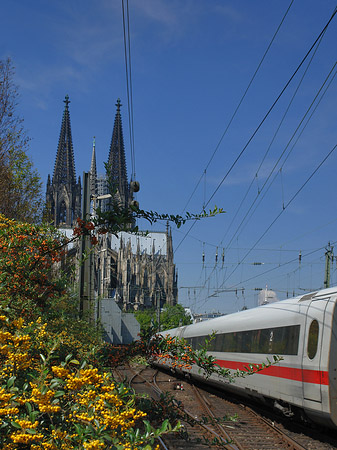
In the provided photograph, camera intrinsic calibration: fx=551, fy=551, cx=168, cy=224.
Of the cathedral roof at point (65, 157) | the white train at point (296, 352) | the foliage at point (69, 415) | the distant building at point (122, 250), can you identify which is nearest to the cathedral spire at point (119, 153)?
the distant building at point (122, 250)

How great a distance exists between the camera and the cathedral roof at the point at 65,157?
120 metres

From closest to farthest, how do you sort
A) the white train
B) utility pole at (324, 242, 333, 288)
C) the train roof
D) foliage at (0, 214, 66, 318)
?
1. foliage at (0, 214, 66, 318)
2. the white train
3. the train roof
4. utility pole at (324, 242, 333, 288)

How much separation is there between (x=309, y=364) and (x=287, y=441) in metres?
1.58

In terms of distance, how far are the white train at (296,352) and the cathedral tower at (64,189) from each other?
97268 millimetres

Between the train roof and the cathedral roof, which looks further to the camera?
the cathedral roof

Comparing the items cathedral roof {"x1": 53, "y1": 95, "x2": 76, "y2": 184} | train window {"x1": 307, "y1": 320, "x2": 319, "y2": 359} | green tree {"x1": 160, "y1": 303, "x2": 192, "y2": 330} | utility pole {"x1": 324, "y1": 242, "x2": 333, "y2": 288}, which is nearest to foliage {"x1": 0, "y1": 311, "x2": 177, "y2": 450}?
train window {"x1": 307, "y1": 320, "x2": 319, "y2": 359}

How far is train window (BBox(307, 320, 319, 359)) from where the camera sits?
36.3ft

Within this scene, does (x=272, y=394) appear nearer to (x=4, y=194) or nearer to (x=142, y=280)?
(x=4, y=194)

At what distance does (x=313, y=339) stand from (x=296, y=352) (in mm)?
914

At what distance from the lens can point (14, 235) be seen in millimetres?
7824

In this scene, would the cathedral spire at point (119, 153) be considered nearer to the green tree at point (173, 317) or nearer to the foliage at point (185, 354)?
the green tree at point (173, 317)

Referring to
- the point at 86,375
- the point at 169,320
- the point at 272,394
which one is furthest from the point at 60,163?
the point at 86,375

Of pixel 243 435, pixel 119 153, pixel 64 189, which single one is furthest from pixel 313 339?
pixel 119 153

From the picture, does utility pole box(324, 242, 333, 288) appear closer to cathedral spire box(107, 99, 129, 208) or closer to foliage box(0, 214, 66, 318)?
foliage box(0, 214, 66, 318)
